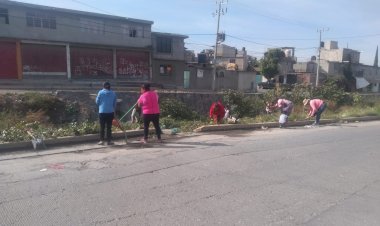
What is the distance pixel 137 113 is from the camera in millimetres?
13914

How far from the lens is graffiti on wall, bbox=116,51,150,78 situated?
1590 inches

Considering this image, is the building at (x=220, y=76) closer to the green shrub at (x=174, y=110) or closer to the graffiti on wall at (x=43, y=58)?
the graffiti on wall at (x=43, y=58)

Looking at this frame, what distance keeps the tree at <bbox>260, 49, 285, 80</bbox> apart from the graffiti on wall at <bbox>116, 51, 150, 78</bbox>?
29.0m

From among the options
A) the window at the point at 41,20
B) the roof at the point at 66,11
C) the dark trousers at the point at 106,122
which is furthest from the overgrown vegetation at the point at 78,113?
the window at the point at 41,20

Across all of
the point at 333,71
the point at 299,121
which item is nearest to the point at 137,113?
the point at 299,121

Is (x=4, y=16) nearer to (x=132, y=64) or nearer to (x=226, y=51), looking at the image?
(x=132, y=64)

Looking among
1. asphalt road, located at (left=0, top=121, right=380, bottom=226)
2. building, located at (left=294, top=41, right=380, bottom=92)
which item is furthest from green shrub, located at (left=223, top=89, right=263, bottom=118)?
building, located at (left=294, top=41, right=380, bottom=92)

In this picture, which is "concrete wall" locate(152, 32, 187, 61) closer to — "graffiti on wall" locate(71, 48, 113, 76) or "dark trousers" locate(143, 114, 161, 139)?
"graffiti on wall" locate(71, 48, 113, 76)

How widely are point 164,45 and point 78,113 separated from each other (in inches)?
1208

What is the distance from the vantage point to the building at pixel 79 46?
109ft

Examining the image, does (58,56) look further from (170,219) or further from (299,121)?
(170,219)

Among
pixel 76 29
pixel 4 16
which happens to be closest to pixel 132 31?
pixel 76 29

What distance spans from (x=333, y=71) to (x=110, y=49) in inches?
1749

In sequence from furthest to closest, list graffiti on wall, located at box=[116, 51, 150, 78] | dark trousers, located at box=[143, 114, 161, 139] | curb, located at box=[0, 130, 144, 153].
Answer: graffiti on wall, located at box=[116, 51, 150, 78]
dark trousers, located at box=[143, 114, 161, 139]
curb, located at box=[0, 130, 144, 153]
